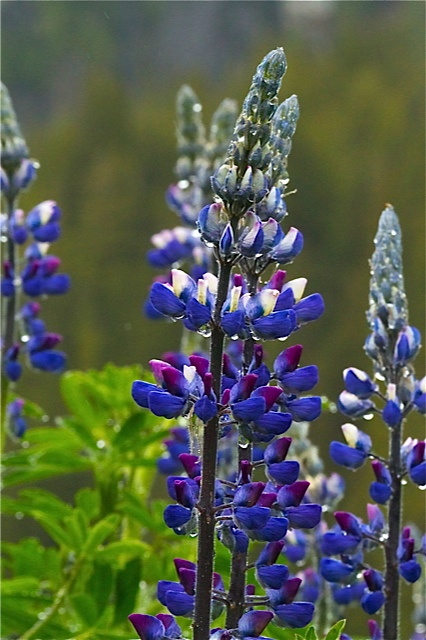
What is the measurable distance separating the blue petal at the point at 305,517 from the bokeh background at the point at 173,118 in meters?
2.85

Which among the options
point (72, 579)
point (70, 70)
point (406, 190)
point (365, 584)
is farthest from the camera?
point (70, 70)

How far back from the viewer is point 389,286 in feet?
3.00

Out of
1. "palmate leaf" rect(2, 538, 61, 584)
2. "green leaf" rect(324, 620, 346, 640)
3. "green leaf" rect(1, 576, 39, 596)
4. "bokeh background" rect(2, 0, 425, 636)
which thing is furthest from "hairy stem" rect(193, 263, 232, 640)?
"bokeh background" rect(2, 0, 425, 636)

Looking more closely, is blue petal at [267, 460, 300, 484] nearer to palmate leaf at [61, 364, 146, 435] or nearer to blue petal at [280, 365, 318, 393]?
blue petal at [280, 365, 318, 393]

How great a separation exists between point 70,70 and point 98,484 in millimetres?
3622

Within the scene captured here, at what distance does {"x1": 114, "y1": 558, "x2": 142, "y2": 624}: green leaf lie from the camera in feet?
3.48

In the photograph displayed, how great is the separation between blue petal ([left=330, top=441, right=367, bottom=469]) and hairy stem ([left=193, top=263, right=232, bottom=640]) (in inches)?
12.0

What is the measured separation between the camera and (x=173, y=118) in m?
4.45

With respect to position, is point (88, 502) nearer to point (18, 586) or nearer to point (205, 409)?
point (18, 586)

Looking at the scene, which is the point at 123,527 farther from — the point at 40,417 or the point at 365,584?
the point at 365,584

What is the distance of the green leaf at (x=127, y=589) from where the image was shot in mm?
1060

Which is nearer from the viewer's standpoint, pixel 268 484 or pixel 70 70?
pixel 268 484

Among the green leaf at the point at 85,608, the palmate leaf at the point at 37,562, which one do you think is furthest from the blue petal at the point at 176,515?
the palmate leaf at the point at 37,562

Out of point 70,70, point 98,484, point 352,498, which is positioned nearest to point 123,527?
point 98,484
